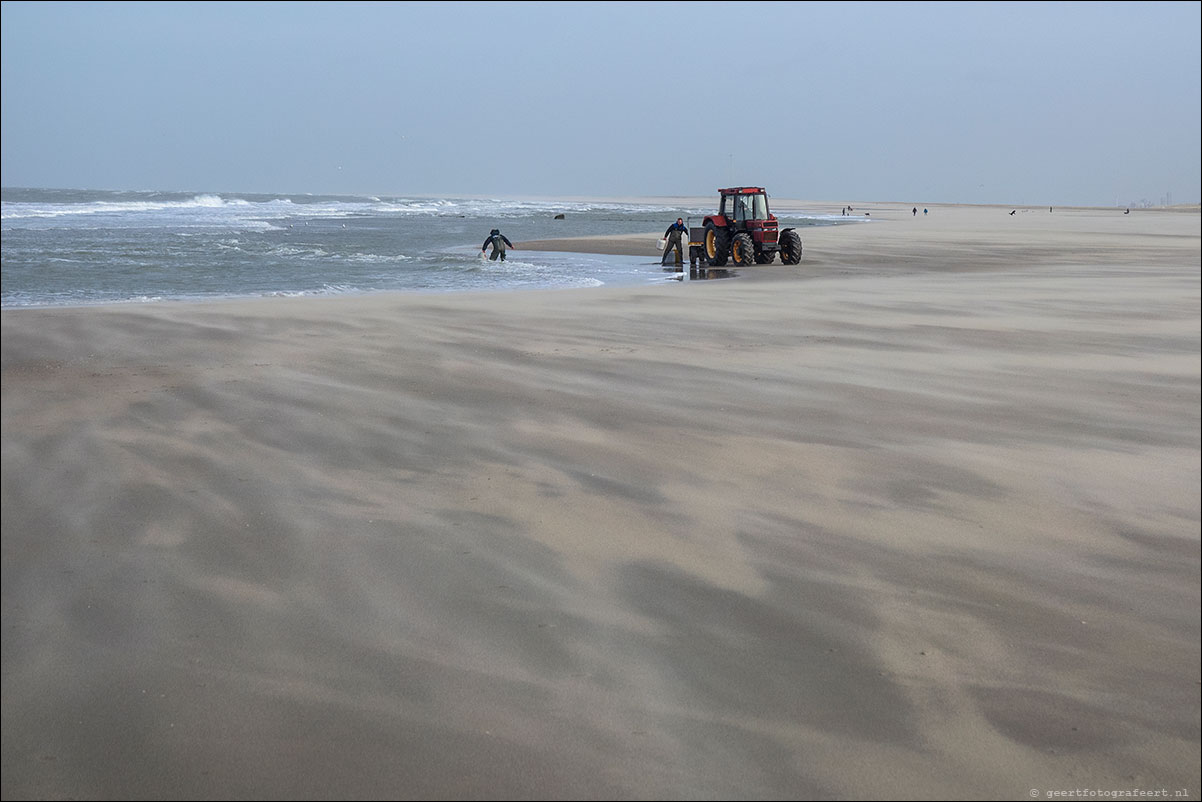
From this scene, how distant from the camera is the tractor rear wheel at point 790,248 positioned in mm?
23594

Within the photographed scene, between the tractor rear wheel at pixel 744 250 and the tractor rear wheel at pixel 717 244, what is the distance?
1.86 ft

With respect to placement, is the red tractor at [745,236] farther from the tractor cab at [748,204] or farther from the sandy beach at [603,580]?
the sandy beach at [603,580]

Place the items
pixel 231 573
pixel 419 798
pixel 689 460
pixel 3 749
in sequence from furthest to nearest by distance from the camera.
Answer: pixel 689 460 → pixel 231 573 → pixel 3 749 → pixel 419 798

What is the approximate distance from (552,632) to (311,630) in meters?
0.87

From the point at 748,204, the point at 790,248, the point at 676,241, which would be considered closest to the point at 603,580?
the point at 790,248

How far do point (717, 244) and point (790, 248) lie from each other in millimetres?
1810

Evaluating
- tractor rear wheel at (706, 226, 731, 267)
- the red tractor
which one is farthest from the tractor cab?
tractor rear wheel at (706, 226, 731, 267)

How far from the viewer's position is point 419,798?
2.62m

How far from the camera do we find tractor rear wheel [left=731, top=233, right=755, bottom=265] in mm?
23328

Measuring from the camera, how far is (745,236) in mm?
23594

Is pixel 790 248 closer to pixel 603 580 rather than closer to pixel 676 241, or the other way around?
pixel 676 241

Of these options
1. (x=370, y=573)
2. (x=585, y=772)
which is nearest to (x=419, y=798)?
(x=585, y=772)

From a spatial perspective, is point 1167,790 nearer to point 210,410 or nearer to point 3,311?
point 210,410

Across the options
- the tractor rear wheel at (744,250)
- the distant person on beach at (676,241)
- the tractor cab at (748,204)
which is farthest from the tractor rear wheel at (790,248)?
the distant person on beach at (676,241)
